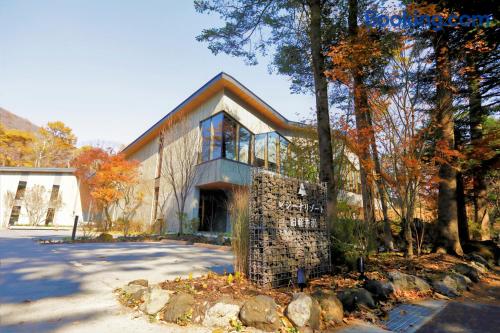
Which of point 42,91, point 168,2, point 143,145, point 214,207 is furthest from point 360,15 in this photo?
point 143,145

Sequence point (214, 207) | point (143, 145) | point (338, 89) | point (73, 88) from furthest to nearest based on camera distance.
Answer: point (143, 145)
point (214, 207)
point (73, 88)
point (338, 89)

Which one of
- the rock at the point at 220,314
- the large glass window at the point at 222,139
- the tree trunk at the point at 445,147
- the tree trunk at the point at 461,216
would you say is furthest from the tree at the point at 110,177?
the tree trunk at the point at 461,216

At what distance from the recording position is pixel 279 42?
7.89 meters

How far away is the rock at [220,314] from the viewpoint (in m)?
2.28

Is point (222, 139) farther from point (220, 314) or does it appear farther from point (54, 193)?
point (54, 193)

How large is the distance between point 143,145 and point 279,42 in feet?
47.4

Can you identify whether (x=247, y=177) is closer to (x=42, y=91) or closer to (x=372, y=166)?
(x=372, y=166)

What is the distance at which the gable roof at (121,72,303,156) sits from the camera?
11.8 meters

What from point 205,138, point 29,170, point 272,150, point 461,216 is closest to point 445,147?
point 461,216

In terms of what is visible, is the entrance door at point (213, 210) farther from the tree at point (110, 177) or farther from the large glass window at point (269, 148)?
the tree at point (110, 177)

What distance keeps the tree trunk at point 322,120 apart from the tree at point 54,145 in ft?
121

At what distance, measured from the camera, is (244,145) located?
1298 cm

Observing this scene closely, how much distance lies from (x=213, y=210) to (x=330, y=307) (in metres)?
11.0

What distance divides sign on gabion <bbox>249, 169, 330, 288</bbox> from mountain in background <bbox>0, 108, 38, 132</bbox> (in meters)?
56.9
